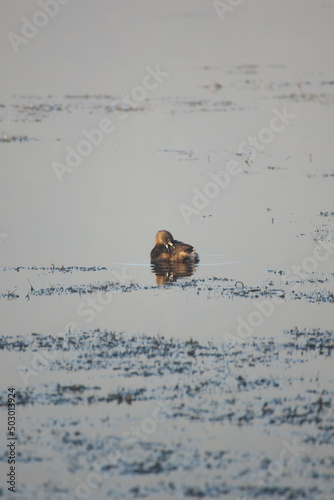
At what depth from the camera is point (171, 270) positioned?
1359cm

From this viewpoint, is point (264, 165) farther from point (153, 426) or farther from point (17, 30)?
point (17, 30)

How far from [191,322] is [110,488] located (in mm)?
4030

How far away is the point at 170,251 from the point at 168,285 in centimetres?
152

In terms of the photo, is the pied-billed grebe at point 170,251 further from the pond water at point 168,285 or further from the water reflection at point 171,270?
the pond water at point 168,285

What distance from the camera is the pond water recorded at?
23.4ft

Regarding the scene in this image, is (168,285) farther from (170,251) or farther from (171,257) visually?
(170,251)

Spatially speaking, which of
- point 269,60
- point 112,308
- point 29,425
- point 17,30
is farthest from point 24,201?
point 269,60

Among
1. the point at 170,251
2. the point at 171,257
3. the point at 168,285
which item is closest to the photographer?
the point at 168,285

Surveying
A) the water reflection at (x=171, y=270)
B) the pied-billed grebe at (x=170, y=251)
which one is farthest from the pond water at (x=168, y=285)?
the pied-billed grebe at (x=170, y=251)

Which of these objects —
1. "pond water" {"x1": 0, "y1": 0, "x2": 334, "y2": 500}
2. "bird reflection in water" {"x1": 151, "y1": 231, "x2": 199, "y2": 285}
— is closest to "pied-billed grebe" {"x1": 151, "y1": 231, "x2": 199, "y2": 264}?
"bird reflection in water" {"x1": 151, "y1": 231, "x2": 199, "y2": 285}

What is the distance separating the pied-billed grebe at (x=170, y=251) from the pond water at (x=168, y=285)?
0.66ft

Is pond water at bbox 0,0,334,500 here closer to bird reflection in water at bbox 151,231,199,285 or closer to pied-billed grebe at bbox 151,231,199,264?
bird reflection in water at bbox 151,231,199,285

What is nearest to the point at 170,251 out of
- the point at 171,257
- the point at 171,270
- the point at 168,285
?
the point at 171,257

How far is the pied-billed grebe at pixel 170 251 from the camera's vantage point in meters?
13.8
